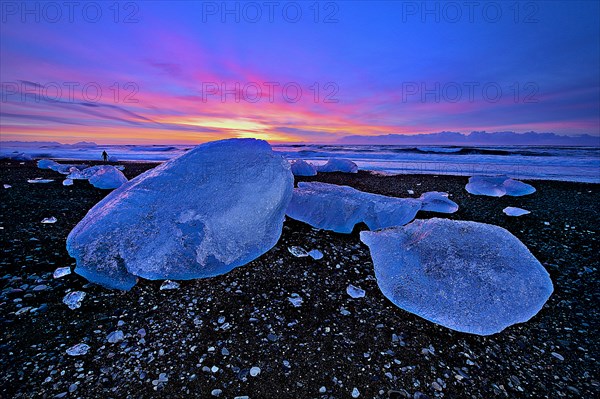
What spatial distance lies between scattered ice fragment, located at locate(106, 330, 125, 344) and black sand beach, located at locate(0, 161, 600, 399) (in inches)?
1.5

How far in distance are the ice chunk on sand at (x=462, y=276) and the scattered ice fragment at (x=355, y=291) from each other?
8.6 inches

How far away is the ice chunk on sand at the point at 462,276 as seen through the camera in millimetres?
2418

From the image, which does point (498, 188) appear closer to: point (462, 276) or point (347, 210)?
point (347, 210)

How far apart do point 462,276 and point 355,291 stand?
105cm

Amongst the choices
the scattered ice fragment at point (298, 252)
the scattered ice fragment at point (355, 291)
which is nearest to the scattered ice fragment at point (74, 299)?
the scattered ice fragment at point (298, 252)

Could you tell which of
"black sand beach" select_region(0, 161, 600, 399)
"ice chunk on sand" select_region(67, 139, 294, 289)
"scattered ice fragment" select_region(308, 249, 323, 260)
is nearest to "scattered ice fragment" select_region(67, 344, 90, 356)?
"black sand beach" select_region(0, 161, 600, 399)

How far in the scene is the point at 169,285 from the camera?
271cm

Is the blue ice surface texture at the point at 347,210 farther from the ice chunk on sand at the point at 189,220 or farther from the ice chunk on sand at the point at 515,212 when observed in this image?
the ice chunk on sand at the point at 515,212

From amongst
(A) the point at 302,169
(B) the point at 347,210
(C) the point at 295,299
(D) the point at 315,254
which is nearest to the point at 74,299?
(C) the point at 295,299

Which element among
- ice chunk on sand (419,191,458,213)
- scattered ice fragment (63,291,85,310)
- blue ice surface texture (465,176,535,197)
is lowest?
scattered ice fragment (63,291,85,310)

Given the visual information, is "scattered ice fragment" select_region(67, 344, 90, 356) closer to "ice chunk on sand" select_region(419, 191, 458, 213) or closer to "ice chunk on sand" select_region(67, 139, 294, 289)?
"ice chunk on sand" select_region(67, 139, 294, 289)

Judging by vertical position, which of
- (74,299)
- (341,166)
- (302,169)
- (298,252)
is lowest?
(74,299)

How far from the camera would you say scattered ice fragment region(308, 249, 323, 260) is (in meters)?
3.38

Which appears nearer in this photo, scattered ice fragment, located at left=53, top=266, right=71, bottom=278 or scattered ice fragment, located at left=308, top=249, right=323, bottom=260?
scattered ice fragment, located at left=53, top=266, right=71, bottom=278
